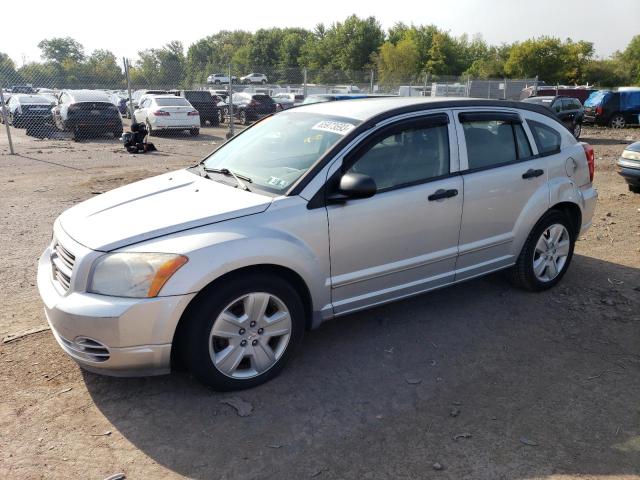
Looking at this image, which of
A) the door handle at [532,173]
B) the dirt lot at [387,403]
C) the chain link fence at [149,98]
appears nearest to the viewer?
the dirt lot at [387,403]

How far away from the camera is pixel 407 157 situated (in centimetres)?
389

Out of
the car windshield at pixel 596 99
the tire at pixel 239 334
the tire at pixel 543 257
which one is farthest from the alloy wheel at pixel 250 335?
the car windshield at pixel 596 99

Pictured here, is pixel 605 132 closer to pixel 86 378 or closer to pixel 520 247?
pixel 520 247

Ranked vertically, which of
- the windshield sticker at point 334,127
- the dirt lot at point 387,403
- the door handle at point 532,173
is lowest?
the dirt lot at point 387,403

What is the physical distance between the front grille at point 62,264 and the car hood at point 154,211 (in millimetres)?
113

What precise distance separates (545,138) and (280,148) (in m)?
2.44

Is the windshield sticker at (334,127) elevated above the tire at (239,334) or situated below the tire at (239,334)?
above

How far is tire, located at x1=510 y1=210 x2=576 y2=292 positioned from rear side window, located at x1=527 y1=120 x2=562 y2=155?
55 centimetres

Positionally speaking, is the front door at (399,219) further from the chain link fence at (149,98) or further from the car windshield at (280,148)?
the chain link fence at (149,98)

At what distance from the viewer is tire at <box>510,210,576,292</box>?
465 cm

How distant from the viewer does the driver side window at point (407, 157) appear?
12.2ft

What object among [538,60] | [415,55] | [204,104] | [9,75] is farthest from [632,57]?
[9,75]

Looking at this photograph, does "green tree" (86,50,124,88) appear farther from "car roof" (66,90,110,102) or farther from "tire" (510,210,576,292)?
"tire" (510,210,576,292)

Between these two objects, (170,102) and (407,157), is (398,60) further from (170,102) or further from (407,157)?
(407,157)
